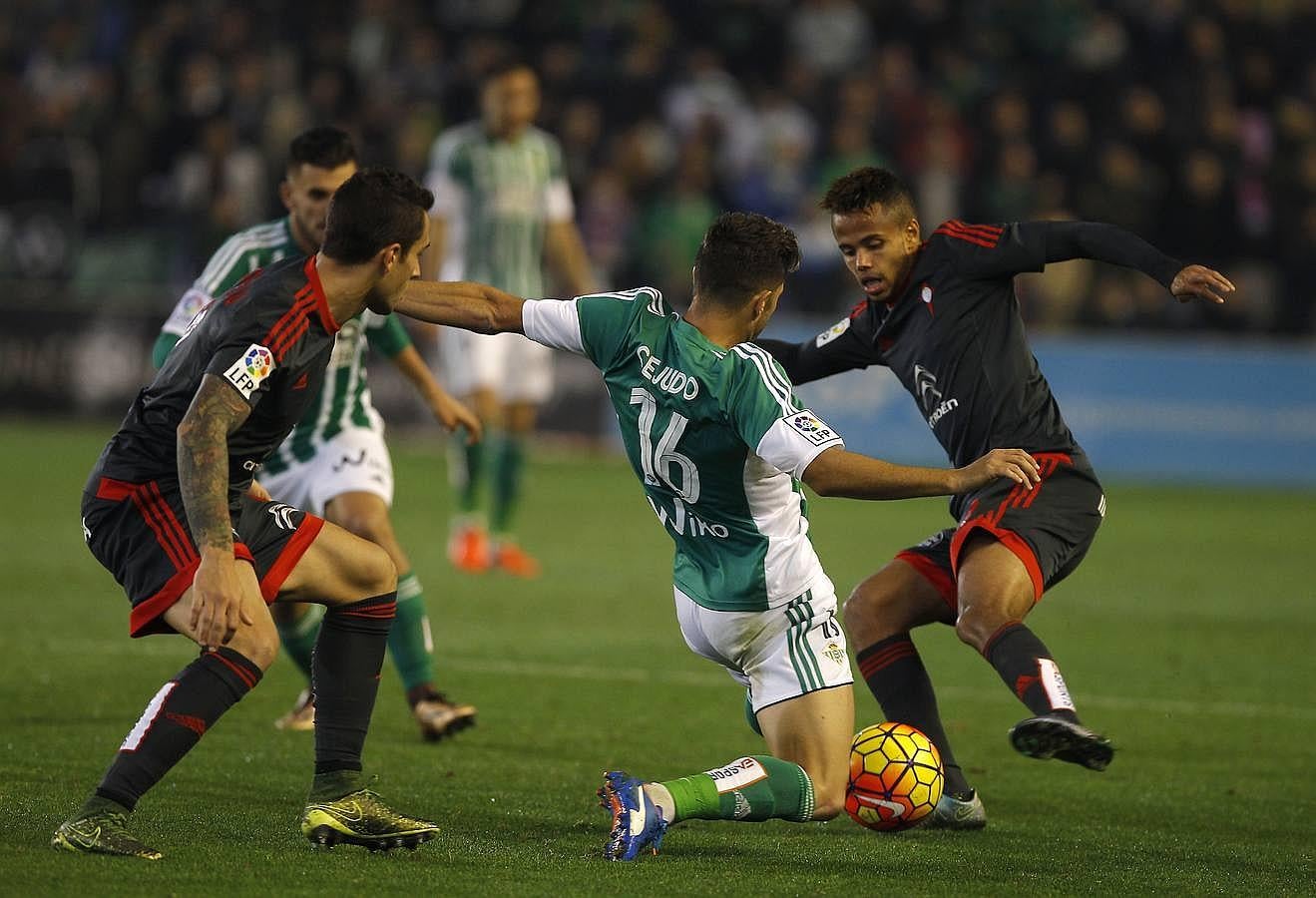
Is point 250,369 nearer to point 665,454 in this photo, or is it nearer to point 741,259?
point 665,454

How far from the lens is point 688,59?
19688 millimetres

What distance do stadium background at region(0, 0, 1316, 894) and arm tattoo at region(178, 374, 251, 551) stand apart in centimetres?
383

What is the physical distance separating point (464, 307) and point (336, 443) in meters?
1.84

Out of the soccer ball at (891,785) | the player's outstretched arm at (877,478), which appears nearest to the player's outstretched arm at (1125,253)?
the player's outstretched arm at (877,478)

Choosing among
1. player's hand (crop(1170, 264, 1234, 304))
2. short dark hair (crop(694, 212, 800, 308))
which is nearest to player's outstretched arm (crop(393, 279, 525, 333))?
short dark hair (crop(694, 212, 800, 308))

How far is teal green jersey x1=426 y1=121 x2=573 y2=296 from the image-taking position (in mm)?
11164

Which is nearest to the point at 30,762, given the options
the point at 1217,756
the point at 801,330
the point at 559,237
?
the point at 1217,756

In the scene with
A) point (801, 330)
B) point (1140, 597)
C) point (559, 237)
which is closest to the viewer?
point (1140, 597)

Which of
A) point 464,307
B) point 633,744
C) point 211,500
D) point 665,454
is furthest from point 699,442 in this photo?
point 633,744

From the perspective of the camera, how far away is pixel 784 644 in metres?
5.12

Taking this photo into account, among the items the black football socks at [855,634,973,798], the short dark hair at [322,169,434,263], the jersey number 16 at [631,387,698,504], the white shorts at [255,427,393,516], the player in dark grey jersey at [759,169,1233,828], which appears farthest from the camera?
the white shorts at [255,427,393,516]

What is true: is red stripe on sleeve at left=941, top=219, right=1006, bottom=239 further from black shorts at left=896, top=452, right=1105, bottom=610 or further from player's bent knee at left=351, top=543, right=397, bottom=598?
player's bent knee at left=351, top=543, right=397, bottom=598

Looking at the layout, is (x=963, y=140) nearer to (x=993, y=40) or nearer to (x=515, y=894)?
(x=993, y=40)

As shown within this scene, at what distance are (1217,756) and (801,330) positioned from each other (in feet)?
35.6
